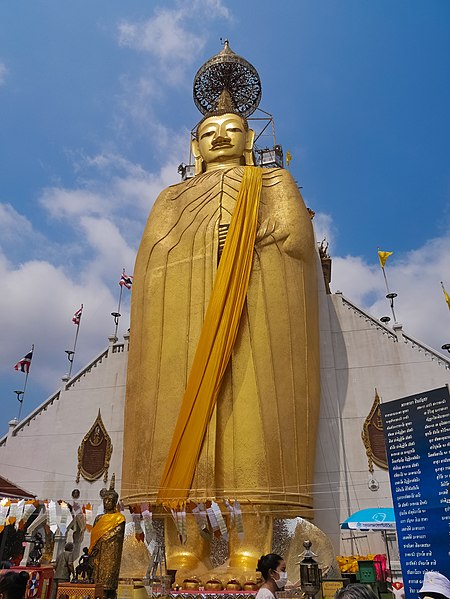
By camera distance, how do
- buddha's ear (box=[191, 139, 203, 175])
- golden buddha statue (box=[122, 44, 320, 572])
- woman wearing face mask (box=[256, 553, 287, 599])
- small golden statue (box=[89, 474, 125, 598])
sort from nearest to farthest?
woman wearing face mask (box=[256, 553, 287, 599]) < small golden statue (box=[89, 474, 125, 598]) < golden buddha statue (box=[122, 44, 320, 572]) < buddha's ear (box=[191, 139, 203, 175])

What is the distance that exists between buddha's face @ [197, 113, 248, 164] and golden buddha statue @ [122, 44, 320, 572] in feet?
2.29

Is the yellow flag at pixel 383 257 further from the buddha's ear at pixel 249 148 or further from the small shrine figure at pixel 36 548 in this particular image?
the small shrine figure at pixel 36 548

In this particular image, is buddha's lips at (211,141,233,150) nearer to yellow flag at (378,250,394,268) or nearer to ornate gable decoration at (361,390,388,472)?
yellow flag at (378,250,394,268)

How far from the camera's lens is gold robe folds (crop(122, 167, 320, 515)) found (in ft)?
24.1

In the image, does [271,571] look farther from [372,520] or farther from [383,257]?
[383,257]

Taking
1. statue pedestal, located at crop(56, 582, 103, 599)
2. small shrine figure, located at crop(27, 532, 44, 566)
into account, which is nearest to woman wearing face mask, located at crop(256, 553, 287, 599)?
statue pedestal, located at crop(56, 582, 103, 599)

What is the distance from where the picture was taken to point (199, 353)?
312 inches

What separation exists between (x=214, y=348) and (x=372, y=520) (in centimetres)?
352

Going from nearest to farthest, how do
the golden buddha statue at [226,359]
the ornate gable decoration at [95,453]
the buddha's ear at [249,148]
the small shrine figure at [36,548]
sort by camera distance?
the golden buddha statue at [226,359] → the small shrine figure at [36,548] → the ornate gable decoration at [95,453] → the buddha's ear at [249,148]

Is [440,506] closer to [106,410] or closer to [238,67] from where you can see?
[106,410]

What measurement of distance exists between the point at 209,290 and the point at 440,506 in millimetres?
6072

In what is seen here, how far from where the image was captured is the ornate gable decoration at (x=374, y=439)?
8805 millimetres

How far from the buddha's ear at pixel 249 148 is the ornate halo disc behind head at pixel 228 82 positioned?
6.38ft

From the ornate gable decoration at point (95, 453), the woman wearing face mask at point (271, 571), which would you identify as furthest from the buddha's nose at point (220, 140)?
the woman wearing face mask at point (271, 571)
